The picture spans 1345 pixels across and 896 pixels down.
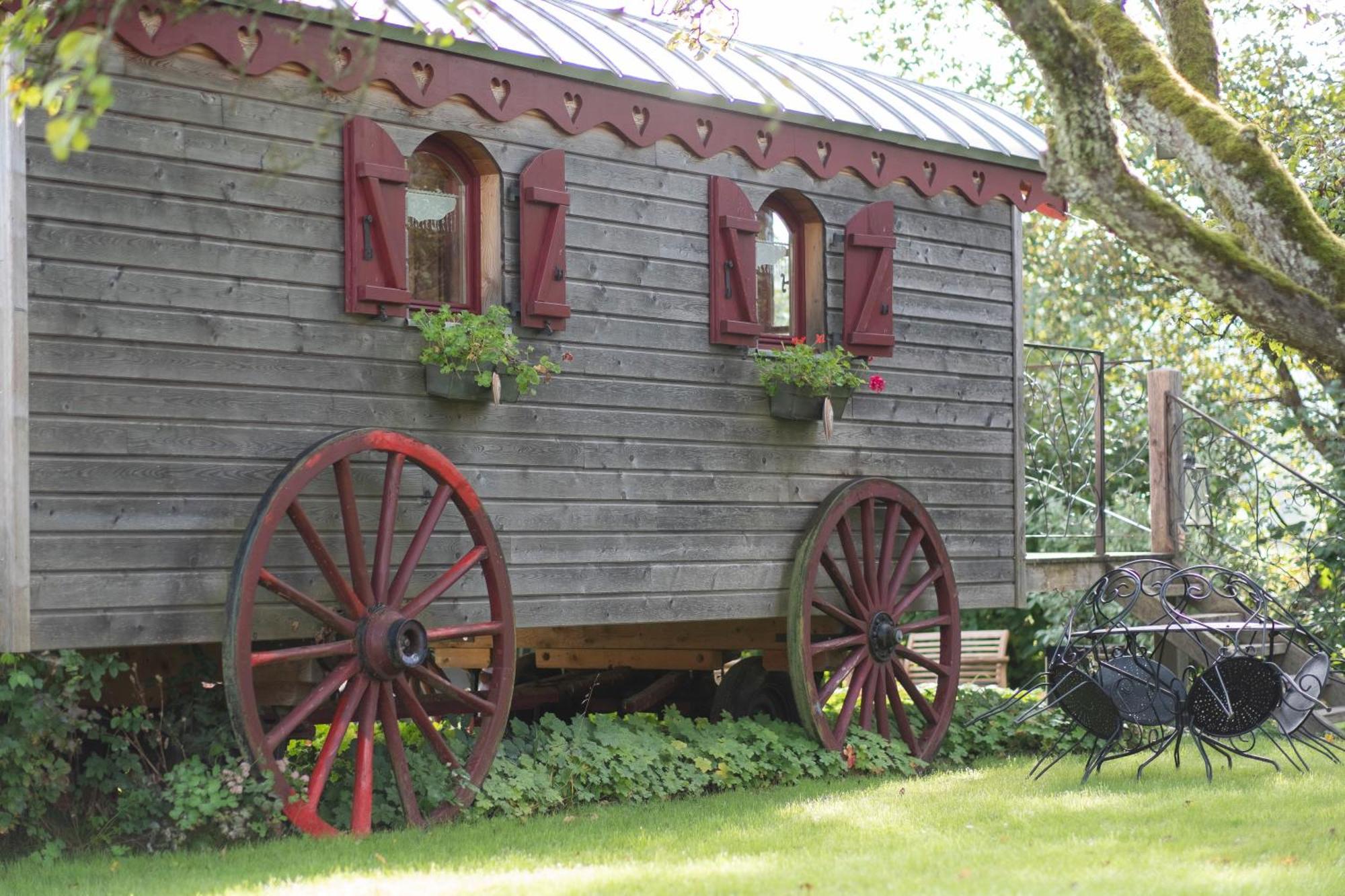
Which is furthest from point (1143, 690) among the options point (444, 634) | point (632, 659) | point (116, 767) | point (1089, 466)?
point (1089, 466)

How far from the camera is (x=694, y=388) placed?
9.29 m

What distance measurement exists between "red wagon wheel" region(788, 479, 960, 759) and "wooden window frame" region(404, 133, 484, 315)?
106 inches

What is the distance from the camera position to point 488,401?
327 inches

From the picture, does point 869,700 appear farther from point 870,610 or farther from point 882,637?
point 870,610

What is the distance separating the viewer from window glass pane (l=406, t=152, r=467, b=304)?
820 cm

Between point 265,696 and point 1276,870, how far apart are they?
4627 millimetres

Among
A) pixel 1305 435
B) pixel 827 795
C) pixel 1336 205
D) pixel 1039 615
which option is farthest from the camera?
pixel 1039 615

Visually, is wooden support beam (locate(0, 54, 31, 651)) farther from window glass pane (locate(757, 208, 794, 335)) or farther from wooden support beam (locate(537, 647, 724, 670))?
wooden support beam (locate(537, 647, 724, 670))

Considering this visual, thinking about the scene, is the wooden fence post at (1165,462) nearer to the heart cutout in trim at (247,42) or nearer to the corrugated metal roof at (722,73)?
the corrugated metal roof at (722,73)

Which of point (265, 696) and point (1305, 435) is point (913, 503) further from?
point (1305, 435)

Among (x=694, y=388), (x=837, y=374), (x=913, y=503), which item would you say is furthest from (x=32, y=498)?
(x=913, y=503)

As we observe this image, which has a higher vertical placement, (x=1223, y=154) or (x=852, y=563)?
(x=1223, y=154)

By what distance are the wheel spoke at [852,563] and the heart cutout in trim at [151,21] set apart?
491 cm

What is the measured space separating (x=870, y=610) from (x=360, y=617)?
12.6ft
